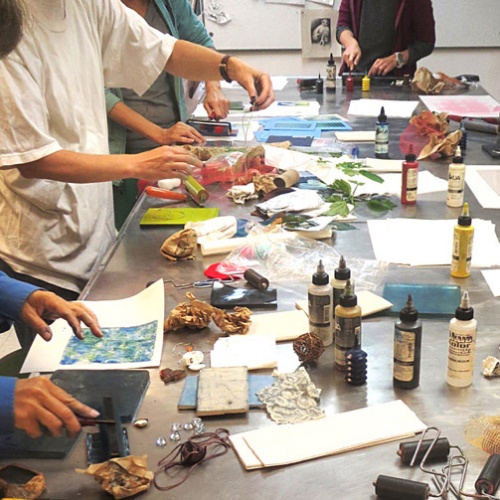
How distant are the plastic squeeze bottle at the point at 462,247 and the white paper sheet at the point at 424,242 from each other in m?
0.08

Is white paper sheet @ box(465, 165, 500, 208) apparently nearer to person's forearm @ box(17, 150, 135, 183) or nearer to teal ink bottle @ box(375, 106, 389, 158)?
teal ink bottle @ box(375, 106, 389, 158)

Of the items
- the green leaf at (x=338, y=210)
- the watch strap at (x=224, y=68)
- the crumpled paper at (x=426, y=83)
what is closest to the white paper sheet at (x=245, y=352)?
the green leaf at (x=338, y=210)

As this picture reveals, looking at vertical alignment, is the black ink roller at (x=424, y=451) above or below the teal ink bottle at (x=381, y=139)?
below

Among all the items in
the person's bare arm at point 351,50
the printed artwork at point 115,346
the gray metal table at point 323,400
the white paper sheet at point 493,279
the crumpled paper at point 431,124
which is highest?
the person's bare arm at point 351,50

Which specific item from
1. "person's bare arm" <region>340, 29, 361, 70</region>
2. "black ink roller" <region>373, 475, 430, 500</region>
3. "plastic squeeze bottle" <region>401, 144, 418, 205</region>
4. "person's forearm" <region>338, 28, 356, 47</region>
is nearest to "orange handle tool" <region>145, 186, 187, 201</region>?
"plastic squeeze bottle" <region>401, 144, 418, 205</region>

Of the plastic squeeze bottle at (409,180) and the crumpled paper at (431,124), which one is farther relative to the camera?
the crumpled paper at (431,124)

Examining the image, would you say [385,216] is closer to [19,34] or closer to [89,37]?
[89,37]

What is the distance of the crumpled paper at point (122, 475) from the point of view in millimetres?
993

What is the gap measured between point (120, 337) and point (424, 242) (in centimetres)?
88

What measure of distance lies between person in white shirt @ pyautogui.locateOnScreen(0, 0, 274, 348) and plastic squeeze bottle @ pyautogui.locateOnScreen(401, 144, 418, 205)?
65 centimetres

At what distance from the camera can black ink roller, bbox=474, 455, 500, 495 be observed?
0.97 meters

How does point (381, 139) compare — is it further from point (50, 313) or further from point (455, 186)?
point (50, 313)

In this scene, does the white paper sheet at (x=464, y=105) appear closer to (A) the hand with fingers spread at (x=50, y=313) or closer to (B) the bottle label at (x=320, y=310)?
(B) the bottle label at (x=320, y=310)

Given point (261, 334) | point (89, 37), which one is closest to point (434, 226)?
point (261, 334)
